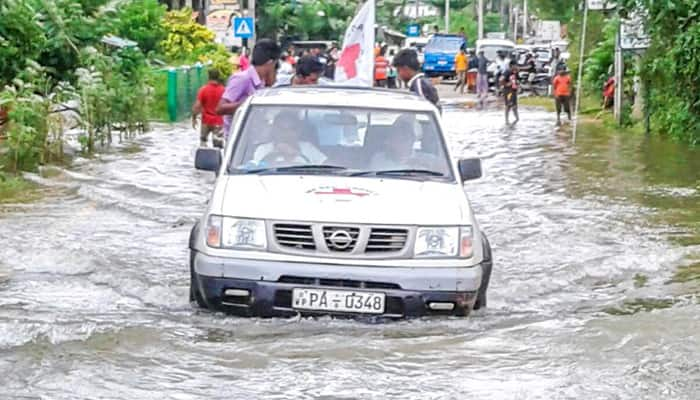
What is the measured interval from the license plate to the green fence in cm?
2054

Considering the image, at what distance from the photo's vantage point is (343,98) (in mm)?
9914

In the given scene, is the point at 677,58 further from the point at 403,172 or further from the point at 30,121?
the point at 403,172

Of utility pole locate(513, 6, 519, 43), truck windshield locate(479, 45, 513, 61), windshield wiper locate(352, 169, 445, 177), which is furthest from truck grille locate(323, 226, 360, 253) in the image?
utility pole locate(513, 6, 519, 43)

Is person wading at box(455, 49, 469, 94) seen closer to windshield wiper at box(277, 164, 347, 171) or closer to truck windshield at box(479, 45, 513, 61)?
truck windshield at box(479, 45, 513, 61)

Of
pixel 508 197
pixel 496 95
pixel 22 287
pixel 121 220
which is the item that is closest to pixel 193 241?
pixel 22 287

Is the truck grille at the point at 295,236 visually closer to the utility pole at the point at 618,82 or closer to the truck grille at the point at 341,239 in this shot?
the truck grille at the point at 341,239

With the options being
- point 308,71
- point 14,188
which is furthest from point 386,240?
point 14,188

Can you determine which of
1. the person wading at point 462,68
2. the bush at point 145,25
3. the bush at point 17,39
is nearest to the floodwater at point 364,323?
the bush at point 17,39

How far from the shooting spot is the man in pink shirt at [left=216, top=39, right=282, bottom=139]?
13344 millimetres

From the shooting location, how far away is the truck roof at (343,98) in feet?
32.0

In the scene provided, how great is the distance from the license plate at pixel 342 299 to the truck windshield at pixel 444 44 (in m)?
48.2

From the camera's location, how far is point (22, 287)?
33.6ft

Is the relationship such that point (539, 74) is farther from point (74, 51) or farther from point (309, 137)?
point (309, 137)

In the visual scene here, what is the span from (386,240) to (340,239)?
0.94ft
